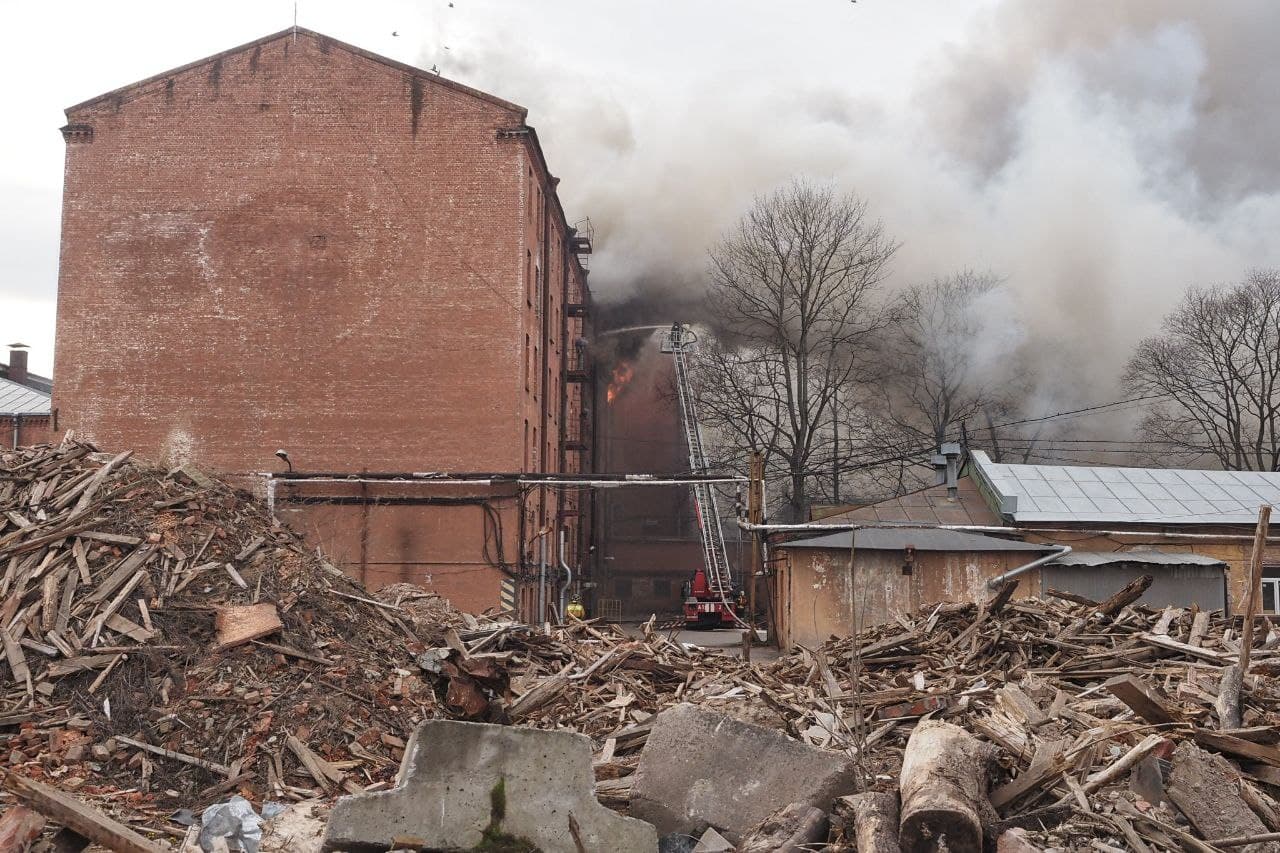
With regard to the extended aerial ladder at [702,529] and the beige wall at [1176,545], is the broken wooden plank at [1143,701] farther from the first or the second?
the extended aerial ladder at [702,529]

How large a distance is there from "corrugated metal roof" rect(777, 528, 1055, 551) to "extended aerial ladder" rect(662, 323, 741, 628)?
5634 millimetres

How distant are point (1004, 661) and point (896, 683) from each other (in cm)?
121

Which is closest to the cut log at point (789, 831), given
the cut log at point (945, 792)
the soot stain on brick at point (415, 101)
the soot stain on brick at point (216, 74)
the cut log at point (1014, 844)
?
the cut log at point (945, 792)

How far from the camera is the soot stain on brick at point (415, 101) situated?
2667cm

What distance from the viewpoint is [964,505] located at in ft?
87.7

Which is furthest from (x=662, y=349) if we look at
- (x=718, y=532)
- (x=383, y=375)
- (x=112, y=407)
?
(x=112, y=407)

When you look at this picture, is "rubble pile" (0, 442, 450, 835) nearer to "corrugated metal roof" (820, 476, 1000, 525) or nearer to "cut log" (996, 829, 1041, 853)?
"cut log" (996, 829, 1041, 853)

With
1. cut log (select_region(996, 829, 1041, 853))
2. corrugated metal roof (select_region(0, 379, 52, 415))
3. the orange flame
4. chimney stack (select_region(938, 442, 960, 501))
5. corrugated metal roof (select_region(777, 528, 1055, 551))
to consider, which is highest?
the orange flame

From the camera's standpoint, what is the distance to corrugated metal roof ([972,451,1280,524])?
82.7ft

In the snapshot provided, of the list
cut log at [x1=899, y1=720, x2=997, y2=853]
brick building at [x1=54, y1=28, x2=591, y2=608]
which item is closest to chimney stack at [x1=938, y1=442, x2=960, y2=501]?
brick building at [x1=54, y1=28, x2=591, y2=608]

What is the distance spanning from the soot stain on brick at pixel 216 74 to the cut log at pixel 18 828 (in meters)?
23.0

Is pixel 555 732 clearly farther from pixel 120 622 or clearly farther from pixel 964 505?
Answer: pixel 964 505

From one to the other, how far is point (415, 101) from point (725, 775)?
72.2 ft

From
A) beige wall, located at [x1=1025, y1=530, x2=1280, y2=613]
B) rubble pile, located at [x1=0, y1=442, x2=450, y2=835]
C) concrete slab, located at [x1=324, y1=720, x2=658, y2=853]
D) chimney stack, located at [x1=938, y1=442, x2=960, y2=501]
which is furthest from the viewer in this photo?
chimney stack, located at [x1=938, y1=442, x2=960, y2=501]
